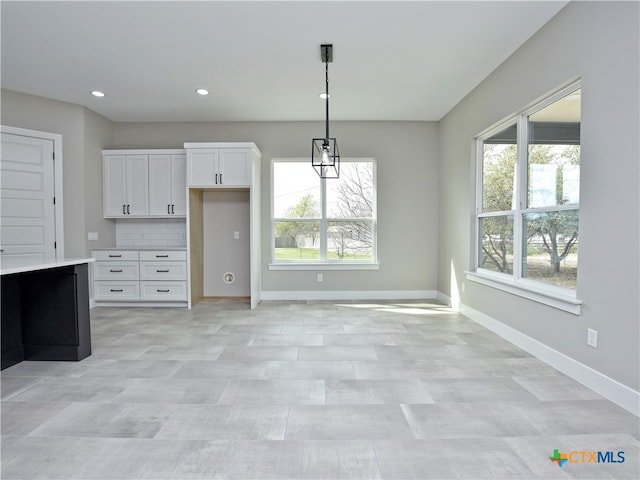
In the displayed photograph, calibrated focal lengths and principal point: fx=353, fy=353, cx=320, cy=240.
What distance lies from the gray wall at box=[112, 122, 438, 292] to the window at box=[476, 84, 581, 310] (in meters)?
1.37

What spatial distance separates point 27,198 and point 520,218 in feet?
19.0

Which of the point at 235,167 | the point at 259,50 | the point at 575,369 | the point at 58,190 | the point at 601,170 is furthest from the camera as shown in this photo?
the point at 235,167

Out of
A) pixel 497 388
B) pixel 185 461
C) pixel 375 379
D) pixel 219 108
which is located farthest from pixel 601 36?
pixel 219 108

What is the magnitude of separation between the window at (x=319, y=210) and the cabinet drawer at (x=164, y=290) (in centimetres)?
145

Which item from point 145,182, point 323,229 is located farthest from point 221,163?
point 323,229

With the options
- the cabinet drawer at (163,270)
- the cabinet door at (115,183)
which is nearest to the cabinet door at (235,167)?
the cabinet drawer at (163,270)

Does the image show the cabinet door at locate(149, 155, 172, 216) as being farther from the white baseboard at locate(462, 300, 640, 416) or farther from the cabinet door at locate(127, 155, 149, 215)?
the white baseboard at locate(462, 300, 640, 416)

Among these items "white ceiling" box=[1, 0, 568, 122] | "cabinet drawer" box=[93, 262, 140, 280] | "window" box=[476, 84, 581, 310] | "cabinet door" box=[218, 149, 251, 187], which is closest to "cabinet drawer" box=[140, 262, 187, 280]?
"cabinet drawer" box=[93, 262, 140, 280]

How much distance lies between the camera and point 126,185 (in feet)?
17.4

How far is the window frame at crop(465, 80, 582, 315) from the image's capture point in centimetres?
283

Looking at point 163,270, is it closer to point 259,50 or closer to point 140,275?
point 140,275

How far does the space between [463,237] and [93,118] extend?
5.47m

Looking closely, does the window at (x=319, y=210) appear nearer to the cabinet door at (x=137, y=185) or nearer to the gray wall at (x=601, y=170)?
the cabinet door at (x=137, y=185)

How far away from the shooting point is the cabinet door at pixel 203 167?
499 cm
